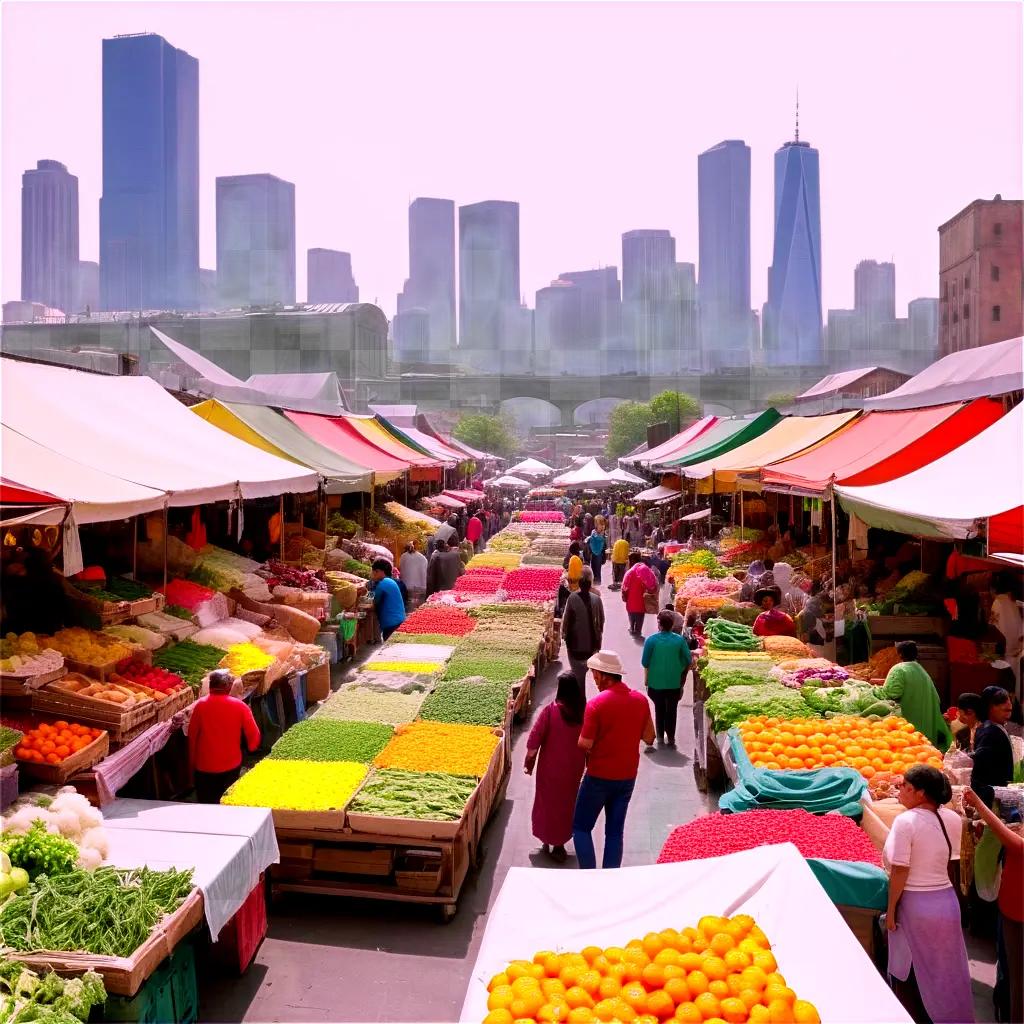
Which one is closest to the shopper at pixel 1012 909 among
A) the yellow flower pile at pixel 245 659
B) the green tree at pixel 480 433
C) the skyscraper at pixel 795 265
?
the yellow flower pile at pixel 245 659

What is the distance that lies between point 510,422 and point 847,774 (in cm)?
13142

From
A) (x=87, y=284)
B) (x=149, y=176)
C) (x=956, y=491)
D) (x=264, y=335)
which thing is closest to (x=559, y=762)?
(x=956, y=491)

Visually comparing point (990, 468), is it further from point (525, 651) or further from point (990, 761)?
point (525, 651)

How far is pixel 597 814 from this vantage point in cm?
602

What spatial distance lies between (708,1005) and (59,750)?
445cm

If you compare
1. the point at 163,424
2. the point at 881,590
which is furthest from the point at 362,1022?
the point at 881,590

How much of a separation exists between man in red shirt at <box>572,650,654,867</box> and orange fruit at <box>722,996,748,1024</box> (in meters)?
2.65

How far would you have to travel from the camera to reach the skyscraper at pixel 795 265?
13975cm

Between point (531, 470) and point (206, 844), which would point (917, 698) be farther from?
point (531, 470)

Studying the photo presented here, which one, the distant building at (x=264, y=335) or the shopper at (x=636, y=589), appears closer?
the shopper at (x=636, y=589)

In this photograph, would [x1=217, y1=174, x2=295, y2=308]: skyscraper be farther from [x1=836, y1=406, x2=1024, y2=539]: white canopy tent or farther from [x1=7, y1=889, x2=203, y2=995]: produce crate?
[x1=7, y1=889, x2=203, y2=995]: produce crate

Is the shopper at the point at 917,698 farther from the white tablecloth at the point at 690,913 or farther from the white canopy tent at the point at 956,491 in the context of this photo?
the white tablecloth at the point at 690,913

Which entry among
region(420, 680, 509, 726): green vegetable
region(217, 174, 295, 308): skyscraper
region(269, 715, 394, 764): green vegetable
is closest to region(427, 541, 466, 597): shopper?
region(420, 680, 509, 726): green vegetable

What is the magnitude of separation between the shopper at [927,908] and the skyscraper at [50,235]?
11470 cm
